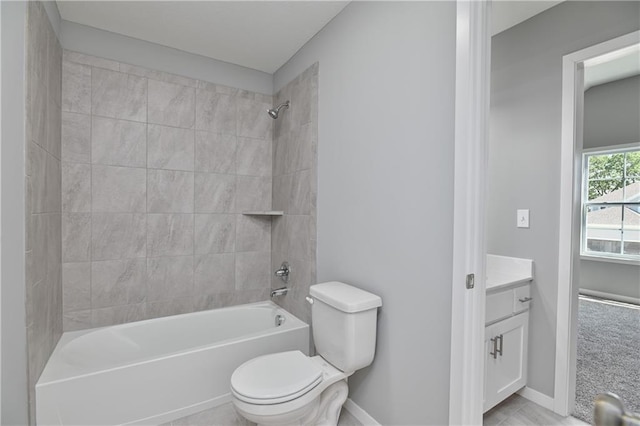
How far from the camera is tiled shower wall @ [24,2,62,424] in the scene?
1407 millimetres

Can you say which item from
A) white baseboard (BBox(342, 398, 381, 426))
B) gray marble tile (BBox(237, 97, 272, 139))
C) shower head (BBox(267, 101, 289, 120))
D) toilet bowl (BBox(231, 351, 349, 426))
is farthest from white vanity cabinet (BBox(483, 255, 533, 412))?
gray marble tile (BBox(237, 97, 272, 139))

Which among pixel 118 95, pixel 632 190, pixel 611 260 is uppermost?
pixel 118 95

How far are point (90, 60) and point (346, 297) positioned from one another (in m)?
2.34

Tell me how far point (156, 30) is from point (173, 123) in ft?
2.08

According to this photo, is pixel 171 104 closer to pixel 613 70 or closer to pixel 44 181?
pixel 44 181

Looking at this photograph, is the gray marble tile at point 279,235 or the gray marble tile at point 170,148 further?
the gray marble tile at point 279,235

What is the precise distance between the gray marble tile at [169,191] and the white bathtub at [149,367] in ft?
2.76

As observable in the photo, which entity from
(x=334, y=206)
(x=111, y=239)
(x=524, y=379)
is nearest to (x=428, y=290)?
(x=334, y=206)

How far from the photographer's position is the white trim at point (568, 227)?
5.88ft

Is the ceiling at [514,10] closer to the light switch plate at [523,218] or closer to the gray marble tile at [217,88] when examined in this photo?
the light switch plate at [523,218]

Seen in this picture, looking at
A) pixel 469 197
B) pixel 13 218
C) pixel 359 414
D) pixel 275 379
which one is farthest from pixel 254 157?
pixel 359 414

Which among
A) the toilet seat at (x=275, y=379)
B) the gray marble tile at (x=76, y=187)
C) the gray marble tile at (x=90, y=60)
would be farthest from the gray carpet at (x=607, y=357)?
the gray marble tile at (x=90, y=60)

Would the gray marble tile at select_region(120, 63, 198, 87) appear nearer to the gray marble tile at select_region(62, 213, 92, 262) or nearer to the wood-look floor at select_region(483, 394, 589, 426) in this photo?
the gray marble tile at select_region(62, 213, 92, 262)

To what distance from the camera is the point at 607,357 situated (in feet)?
7.96
